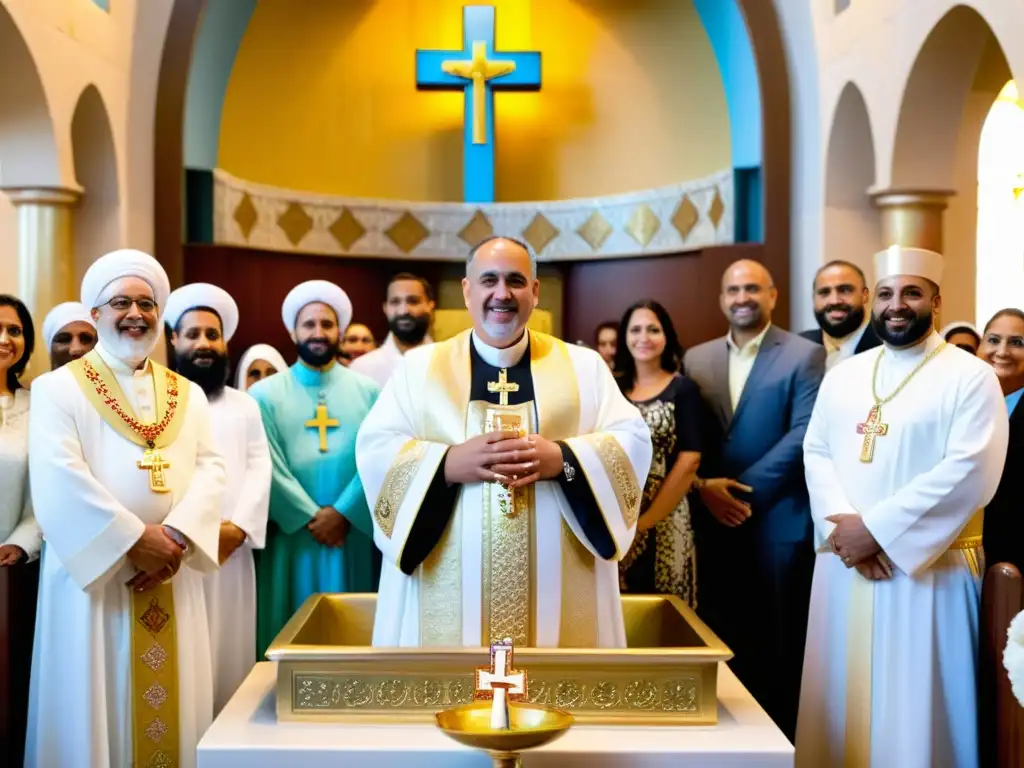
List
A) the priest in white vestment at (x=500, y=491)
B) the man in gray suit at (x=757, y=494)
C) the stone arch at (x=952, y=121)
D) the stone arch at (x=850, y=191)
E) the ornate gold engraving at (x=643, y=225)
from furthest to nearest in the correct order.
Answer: the ornate gold engraving at (x=643, y=225) → the stone arch at (x=850, y=191) → the stone arch at (x=952, y=121) → the man in gray suit at (x=757, y=494) → the priest in white vestment at (x=500, y=491)

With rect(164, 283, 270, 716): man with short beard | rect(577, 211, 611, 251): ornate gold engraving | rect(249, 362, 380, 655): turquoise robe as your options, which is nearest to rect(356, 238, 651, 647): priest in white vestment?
rect(164, 283, 270, 716): man with short beard

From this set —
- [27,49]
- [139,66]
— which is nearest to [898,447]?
[27,49]

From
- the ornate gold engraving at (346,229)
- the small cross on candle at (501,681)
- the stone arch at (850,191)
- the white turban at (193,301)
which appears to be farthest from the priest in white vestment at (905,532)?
the ornate gold engraving at (346,229)

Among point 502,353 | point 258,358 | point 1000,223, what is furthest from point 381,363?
point 1000,223

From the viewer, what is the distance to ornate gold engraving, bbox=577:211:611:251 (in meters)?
10.8

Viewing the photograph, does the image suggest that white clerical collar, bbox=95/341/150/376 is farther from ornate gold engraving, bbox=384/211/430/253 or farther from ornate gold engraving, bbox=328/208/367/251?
ornate gold engraving, bbox=384/211/430/253

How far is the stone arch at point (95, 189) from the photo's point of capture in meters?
8.52

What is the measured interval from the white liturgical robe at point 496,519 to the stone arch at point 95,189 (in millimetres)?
5255

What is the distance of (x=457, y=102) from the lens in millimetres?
11867

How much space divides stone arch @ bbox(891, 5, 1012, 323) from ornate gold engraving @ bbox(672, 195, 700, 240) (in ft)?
6.42

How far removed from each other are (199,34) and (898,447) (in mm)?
6969

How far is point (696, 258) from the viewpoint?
992cm

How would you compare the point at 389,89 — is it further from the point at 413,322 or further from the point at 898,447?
the point at 898,447

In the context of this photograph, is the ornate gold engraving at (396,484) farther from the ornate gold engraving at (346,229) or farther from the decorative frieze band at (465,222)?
the ornate gold engraving at (346,229)
